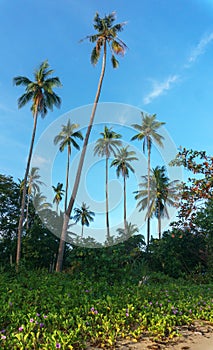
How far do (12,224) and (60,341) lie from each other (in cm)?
2678

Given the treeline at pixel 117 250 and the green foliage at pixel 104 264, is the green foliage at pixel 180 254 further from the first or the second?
the green foliage at pixel 104 264

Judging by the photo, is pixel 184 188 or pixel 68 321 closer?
pixel 68 321

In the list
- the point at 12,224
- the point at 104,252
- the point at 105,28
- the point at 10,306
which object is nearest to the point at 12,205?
the point at 12,224

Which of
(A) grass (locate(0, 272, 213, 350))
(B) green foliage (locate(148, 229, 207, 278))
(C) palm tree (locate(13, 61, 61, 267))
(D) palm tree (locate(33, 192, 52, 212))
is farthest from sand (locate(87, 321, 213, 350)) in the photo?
(D) palm tree (locate(33, 192, 52, 212))

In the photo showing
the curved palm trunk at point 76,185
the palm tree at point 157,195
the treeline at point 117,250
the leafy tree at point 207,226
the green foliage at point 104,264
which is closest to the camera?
the green foliage at point 104,264

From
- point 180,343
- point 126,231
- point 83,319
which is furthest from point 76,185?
point 180,343

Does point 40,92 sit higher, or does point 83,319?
point 40,92

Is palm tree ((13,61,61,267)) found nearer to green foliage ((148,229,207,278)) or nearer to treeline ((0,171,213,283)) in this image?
treeline ((0,171,213,283))

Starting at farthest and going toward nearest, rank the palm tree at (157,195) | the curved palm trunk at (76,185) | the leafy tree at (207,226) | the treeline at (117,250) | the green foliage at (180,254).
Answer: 1. the palm tree at (157,195)
2. the green foliage at (180,254)
3. the curved palm trunk at (76,185)
4. the leafy tree at (207,226)
5. the treeline at (117,250)

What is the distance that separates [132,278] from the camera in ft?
31.0

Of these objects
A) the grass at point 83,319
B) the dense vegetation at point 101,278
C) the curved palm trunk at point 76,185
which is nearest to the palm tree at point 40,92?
the dense vegetation at point 101,278

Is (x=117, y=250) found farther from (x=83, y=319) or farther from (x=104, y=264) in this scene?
(x=83, y=319)

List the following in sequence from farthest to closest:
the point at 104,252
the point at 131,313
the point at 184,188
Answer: the point at 104,252 < the point at 184,188 < the point at 131,313

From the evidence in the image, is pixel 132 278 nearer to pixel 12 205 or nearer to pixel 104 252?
pixel 104 252
